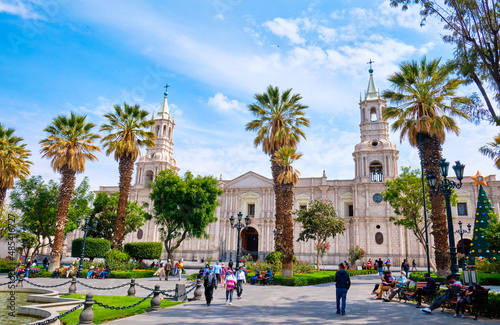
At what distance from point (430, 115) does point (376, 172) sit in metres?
26.8

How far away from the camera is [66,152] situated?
27.7 m

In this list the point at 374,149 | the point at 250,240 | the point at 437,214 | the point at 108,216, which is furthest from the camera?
the point at 250,240

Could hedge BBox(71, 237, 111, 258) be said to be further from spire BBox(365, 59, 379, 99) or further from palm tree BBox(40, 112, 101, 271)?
spire BBox(365, 59, 379, 99)

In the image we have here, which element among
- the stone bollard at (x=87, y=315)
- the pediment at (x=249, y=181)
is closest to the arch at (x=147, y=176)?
the pediment at (x=249, y=181)

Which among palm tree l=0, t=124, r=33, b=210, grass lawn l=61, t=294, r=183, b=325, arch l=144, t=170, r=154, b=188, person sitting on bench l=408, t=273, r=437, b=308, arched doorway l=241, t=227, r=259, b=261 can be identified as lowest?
grass lawn l=61, t=294, r=183, b=325

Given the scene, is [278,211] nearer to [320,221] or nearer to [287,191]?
[287,191]

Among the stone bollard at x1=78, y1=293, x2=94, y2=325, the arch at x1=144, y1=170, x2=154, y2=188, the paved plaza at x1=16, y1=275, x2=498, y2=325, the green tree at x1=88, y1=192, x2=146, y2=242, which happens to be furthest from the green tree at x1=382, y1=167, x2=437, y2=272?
the arch at x1=144, y1=170, x2=154, y2=188

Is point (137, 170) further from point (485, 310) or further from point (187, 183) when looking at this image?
point (485, 310)

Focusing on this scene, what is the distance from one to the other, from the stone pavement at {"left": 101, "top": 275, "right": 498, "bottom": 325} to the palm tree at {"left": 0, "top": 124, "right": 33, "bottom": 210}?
21084 millimetres

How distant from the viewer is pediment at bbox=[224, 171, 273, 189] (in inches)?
1950

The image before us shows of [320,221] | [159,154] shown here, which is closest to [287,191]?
[320,221]

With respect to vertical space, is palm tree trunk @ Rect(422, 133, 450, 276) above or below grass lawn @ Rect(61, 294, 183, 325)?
above

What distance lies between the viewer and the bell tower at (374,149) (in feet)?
148

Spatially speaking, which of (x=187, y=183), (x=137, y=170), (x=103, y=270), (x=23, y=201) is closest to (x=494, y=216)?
(x=187, y=183)
